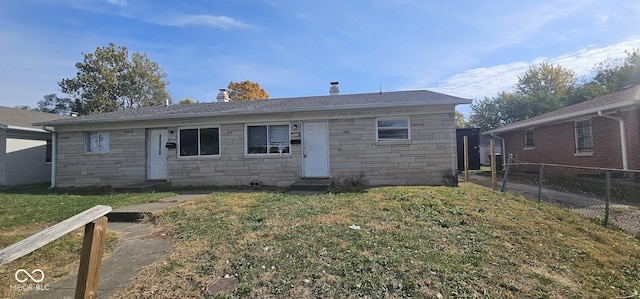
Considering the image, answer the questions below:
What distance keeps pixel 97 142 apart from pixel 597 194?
52.8 ft

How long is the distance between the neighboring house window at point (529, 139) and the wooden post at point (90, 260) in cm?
1709

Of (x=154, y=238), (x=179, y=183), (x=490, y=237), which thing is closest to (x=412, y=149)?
(x=490, y=237)

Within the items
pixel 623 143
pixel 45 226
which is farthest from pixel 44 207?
pixel 623 143

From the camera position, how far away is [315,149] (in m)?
10.0

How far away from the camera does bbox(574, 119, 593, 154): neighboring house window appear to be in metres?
11.0

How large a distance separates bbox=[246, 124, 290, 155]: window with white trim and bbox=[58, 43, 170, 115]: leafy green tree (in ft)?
81.8

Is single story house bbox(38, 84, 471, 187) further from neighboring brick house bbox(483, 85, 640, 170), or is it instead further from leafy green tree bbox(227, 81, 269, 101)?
leafy green tree bbox(227, 81, 269, 101)

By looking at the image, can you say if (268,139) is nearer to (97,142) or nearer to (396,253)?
(97,142)

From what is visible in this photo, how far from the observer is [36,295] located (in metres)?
3.05

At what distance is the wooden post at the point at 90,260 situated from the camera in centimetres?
219

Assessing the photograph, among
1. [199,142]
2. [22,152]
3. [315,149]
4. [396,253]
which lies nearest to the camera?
[396,253]

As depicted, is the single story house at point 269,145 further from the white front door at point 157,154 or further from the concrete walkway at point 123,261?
the concrete walkway at point 123,261

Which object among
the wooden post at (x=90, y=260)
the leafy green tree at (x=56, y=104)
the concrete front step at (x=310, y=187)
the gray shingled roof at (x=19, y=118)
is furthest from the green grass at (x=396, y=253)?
the leafy green tree at (x=56, y=104)

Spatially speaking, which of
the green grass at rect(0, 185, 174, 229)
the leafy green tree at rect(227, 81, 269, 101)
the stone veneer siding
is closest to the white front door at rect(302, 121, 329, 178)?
the stone veneer siding
